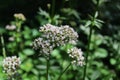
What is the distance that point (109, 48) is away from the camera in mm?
4008

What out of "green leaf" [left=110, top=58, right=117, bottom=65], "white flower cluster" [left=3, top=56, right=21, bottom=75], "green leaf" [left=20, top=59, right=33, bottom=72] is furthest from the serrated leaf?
"white flower cluster" [left=3, top=56, right=21, bottom=75]

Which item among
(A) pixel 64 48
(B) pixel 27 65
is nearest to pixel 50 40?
(B) pixel 27 65

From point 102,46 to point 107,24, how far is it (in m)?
0.41

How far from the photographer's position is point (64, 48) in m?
3.77

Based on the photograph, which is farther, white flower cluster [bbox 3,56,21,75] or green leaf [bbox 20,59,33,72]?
green leaf [bbox 20,59,33,72]

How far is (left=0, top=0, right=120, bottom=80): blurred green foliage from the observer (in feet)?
11.6

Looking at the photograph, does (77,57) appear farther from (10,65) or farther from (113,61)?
(113,61)

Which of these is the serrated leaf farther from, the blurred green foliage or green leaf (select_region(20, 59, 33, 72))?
green leaf (select_region(20, 59, 33, 72))

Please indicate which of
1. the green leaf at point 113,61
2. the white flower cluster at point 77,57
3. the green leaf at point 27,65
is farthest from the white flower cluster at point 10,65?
the green leaf at point 113,61

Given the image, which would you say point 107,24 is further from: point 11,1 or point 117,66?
point 11,1

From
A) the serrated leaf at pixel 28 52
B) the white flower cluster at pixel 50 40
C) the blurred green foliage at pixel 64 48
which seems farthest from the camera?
the serrated leaf at pixel 28 52

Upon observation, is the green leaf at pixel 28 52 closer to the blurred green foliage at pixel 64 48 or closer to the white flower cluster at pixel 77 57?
the blurred green foliage at pixel 64 48

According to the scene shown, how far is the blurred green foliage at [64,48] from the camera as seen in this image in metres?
3.53

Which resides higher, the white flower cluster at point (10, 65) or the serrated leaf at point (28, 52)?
the white flower cluster at point (10, 65)
